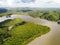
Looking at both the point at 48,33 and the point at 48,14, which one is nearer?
the point at 48,33

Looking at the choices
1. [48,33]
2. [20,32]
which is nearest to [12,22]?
[20,32]

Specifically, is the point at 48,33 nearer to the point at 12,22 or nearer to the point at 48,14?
the point at 48,14

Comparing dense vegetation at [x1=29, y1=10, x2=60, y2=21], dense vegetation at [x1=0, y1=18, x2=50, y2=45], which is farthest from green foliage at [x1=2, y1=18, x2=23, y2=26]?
dense vegetation at [x1=29, y1=10, x2=60, y2=21]

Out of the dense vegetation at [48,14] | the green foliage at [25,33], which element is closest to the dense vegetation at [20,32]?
the green foliage at [25,33]

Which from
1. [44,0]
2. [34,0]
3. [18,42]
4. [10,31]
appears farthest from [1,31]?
[44,0]

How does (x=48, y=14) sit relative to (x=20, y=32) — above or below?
above

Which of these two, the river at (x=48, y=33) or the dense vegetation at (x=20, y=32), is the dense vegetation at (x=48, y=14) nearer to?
the river at (x=48, y=33)

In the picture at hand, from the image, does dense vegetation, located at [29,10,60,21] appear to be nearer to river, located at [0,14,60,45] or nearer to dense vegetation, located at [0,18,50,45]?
river, located at [0,14,60,45]

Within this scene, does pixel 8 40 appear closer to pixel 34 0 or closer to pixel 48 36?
pixel 48 36
